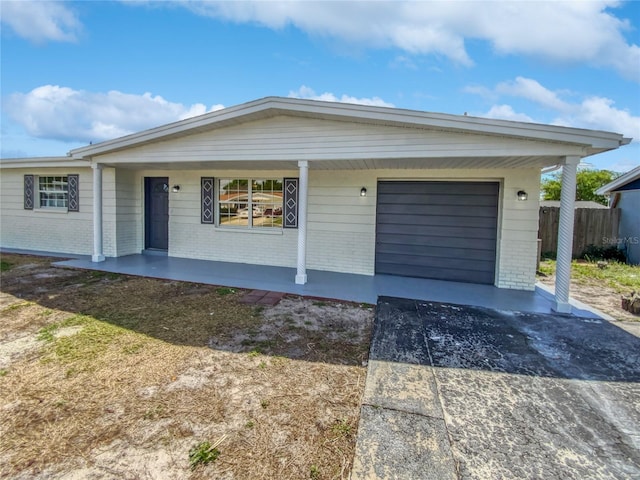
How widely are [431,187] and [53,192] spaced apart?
10616 millimetres

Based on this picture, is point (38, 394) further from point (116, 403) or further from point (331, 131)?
point (331, 131)

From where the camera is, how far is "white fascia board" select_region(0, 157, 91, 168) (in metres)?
8.65

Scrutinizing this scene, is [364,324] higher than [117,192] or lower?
lower

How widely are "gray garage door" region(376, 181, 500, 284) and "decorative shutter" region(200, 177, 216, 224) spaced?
4.28 m

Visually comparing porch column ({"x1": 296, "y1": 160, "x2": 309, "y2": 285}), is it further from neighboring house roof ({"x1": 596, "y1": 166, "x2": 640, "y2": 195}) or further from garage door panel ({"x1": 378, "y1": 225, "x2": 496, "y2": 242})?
neighboring house roof ({"x1": 596, "y1": 166, "x2": 640, "y2": 195})

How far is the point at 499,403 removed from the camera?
8.67ft

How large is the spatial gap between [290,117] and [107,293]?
4.44m

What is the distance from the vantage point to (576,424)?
7.87 ft

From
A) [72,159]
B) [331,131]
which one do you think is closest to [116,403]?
[331,131]

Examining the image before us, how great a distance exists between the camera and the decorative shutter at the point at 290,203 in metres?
7.79

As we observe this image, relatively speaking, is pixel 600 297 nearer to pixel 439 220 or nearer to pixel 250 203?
pixel 439 220

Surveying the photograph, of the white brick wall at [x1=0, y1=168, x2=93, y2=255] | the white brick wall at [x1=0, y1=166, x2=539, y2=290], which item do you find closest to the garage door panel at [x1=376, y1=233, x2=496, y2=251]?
the white brick wall at [x1=0, y1=166, x2=539, y2=290]

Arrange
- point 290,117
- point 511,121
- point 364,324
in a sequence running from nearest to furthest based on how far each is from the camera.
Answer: point 364,324, point 511,121, point 290,117

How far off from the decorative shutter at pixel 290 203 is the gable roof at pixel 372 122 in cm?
195
